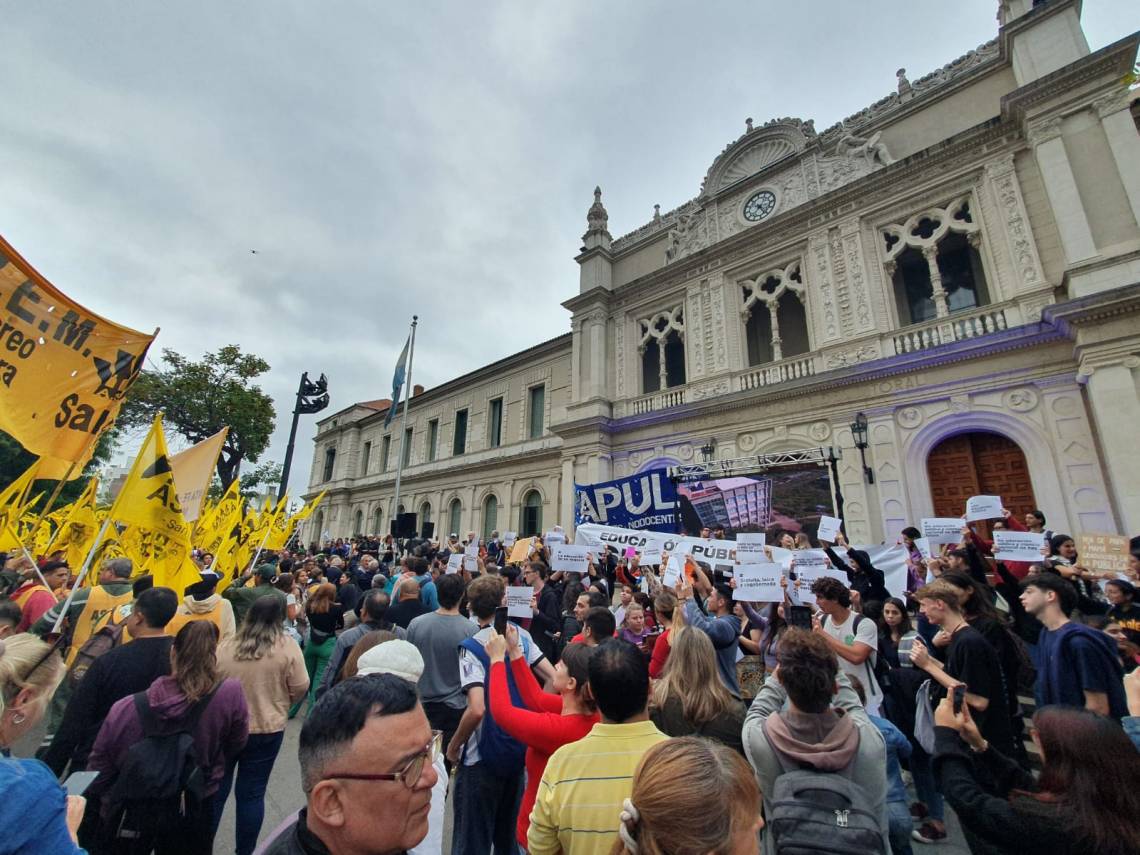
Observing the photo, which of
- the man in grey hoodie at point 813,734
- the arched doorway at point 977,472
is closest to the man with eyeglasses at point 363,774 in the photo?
the man in grey hoodie at point 813,734

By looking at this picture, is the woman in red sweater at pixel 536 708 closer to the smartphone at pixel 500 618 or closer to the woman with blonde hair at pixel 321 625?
the smartphone at pixel 500 618

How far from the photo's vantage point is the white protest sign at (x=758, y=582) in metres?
4.38

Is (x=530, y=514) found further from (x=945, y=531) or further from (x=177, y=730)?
(x=177, y=730)

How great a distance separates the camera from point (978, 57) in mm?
12570

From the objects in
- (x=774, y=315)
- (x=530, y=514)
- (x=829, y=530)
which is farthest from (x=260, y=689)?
(x=530, y=514)

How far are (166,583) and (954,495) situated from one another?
1389 centimetres

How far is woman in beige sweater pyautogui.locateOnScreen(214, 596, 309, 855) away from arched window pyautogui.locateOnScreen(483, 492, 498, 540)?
1940 centimetres

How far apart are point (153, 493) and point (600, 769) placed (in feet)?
15.8

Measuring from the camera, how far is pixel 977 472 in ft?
35.4

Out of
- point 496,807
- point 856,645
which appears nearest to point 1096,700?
point 856,645

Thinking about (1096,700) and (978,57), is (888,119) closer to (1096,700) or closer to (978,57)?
(978,57)

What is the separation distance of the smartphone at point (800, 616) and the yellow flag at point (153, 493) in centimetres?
589

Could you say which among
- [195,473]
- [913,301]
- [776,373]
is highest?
[913,301]

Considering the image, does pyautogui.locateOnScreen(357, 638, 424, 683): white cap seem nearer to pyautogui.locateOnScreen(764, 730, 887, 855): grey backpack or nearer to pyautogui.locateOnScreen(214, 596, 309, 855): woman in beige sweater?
pyautogui.locateOnScreen(214, 596, 309, 855): woman in beige sweater
